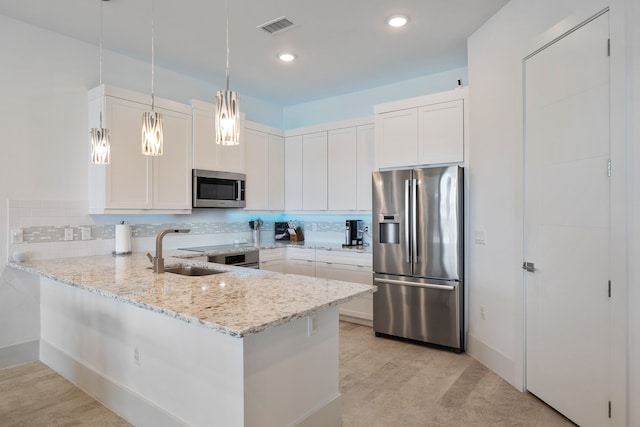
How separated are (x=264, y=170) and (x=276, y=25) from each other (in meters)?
2.06

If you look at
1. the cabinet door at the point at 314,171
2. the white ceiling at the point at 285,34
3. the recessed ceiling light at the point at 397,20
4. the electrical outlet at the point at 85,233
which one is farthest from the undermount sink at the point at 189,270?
the recessed ceiling light at the point at 397,20

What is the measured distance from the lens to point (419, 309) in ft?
11.7

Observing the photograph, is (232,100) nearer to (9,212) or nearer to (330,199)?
(9,212)

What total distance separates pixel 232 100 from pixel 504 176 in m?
2.16

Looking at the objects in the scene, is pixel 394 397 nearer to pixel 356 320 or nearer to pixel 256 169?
pixel 356 320

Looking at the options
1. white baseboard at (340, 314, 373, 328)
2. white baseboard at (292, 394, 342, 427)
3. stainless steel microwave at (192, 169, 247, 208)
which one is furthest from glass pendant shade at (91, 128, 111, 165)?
white baseboard at (340, 314, 373, 328)

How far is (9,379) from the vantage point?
114 inches

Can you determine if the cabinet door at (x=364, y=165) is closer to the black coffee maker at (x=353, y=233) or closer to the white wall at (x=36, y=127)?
the black coffee maker at (x=353, y=233)

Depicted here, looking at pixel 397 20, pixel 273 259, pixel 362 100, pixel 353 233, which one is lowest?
pixel 273 259

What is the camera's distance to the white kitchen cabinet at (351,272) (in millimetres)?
4148

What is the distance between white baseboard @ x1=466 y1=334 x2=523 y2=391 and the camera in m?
2.81

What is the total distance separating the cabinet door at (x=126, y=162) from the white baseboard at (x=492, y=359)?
10.8 ft

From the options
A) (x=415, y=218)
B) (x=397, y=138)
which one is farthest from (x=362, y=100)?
(x=415, y=218)

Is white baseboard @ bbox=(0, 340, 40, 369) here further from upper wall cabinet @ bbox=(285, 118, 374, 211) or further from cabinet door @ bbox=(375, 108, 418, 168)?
cabinet door @ bbox=(375, 108, 418, 168)
